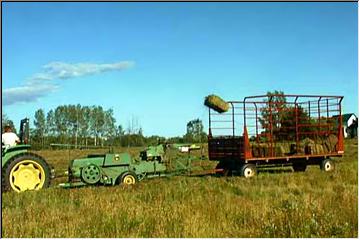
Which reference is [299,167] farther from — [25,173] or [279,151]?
[25,173]

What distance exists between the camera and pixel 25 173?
40.8ft

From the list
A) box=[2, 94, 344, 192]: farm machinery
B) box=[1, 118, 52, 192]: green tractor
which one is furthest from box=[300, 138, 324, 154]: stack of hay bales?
box=[1, 118, 52, 192]: green tractor

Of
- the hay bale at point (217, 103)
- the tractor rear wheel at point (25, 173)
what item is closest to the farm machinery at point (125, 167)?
the tractor rear wheel at point (25, 173)

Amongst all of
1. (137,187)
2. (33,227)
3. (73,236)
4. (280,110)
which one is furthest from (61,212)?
(280,110)

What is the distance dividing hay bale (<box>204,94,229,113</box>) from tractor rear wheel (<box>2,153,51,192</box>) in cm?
648

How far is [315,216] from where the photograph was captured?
25.7 feet

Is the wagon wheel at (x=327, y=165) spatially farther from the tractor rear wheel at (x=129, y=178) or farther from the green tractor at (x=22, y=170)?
the green tractor at (x=22, y=170)

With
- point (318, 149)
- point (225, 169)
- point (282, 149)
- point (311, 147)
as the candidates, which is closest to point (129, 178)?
point (225, 169)

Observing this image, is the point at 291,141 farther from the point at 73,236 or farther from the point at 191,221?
the point at 73,236

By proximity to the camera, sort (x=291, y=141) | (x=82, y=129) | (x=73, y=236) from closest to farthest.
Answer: (x=73, y=236)
(x=291, y=141)
(x=82, y=129)

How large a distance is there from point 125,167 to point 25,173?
2661 millimetres

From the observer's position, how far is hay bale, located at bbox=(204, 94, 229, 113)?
17.1m

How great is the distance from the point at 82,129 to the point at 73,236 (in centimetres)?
2287

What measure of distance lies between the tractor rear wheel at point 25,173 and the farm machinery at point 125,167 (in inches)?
21.7
